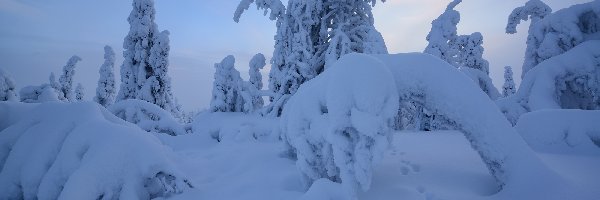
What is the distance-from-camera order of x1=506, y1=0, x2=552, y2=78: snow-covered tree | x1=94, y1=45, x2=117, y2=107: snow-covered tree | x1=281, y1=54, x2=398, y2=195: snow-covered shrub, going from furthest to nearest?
x1=94, y1=45, x2=117, y2=107: snow-covered tree, x1=506, y1=0, x2=552, y2=78: snow-covered tree, x1=281, y1=54, x2=398, y2=195: snow-covered shrub

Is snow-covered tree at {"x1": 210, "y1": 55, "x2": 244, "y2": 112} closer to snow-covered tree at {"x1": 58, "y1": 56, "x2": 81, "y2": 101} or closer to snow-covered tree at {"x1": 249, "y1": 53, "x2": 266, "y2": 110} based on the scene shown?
snow-covered tree at {"x1": 249, "y1": 53, "x2": 266, "y2": 110}

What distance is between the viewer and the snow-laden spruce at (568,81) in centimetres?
813

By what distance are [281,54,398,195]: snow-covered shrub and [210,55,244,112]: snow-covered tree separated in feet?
33.0

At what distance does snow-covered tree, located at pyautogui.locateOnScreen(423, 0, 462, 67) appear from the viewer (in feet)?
58.2

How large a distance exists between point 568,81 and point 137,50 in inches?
795

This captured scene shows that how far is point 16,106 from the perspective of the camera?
5.18 metres

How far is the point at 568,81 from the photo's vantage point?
876 centimetres

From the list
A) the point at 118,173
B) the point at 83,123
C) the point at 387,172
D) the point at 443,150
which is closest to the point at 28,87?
the point at 83,123

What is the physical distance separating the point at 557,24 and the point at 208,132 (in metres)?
10.9

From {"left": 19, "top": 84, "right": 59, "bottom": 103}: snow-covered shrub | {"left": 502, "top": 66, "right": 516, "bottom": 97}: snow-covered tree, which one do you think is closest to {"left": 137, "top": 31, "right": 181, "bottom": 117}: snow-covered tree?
{"left": 19, "top": 84, "right": 59, "bottom": 103}: snow-covered shrub

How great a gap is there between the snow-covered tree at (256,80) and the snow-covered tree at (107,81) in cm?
1946

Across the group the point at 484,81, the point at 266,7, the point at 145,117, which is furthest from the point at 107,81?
the point at 484,81

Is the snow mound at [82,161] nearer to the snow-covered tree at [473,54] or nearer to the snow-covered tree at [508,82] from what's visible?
the snow-covered tree at [473,54]

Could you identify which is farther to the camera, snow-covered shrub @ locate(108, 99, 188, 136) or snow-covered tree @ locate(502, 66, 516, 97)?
snow-covered tree @ locate(502, 66, 516, 97)
